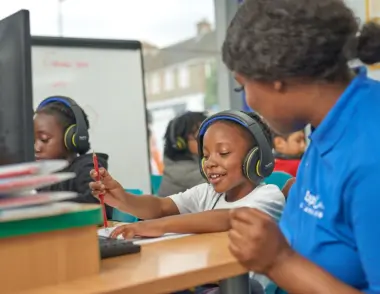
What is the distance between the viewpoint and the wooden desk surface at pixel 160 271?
82cm

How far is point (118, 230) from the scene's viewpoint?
1.31m

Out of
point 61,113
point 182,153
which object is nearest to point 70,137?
point 61,113

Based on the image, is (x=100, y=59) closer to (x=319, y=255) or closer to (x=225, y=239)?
(x=225, y=239)

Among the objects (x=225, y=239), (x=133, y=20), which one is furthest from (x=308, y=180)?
(x=133, y=20)

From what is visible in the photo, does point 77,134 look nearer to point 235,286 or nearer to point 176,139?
point 235,286

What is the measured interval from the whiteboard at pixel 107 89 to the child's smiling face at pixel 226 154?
6.07ft

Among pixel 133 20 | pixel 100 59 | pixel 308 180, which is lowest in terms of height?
pixel 308 180

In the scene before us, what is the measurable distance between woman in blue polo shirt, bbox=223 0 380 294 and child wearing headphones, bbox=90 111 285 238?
0.60m

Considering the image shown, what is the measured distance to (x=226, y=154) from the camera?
1.67m

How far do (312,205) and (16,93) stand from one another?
521mm

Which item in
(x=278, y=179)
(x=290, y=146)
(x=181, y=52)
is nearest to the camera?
(x=278, y=179)

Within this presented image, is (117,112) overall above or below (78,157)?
above

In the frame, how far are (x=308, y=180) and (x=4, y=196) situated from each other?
481 mm

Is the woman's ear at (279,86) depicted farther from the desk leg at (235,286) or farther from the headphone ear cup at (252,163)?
the headphone ear cup at (252,163)
